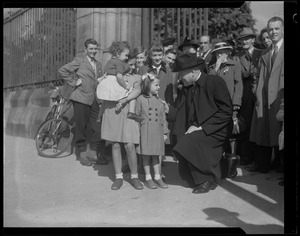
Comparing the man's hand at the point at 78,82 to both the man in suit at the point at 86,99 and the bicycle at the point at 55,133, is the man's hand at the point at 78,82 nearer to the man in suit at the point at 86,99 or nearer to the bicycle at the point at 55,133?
the man in suit at the point at 86,99

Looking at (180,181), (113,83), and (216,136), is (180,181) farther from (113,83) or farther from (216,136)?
(113,83)

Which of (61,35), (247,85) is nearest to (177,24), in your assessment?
(247,85)

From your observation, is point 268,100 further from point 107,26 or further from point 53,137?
point 53,137

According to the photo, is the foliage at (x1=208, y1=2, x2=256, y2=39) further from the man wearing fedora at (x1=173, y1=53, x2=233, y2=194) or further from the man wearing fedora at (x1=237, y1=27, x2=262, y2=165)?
the man wearing fedora at (x1=173, y1=53, x2=233, y2=194)

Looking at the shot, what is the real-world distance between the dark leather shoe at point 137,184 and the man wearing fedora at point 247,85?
4.59 feet

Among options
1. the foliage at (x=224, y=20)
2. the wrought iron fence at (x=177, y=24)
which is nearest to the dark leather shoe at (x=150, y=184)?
the wrought iron fence at (x=177, y=24)

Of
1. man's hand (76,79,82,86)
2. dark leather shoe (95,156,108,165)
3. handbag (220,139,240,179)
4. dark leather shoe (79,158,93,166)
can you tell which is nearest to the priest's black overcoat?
handbag (220,139,240,179)

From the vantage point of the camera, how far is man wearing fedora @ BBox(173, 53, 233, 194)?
15.3ft

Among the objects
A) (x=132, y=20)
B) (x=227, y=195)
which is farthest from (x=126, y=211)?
(x=132, y=20)

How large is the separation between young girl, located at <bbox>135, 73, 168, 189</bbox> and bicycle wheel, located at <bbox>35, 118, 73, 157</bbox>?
5.90 ft

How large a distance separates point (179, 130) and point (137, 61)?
101cm

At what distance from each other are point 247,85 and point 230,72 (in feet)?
1.34
